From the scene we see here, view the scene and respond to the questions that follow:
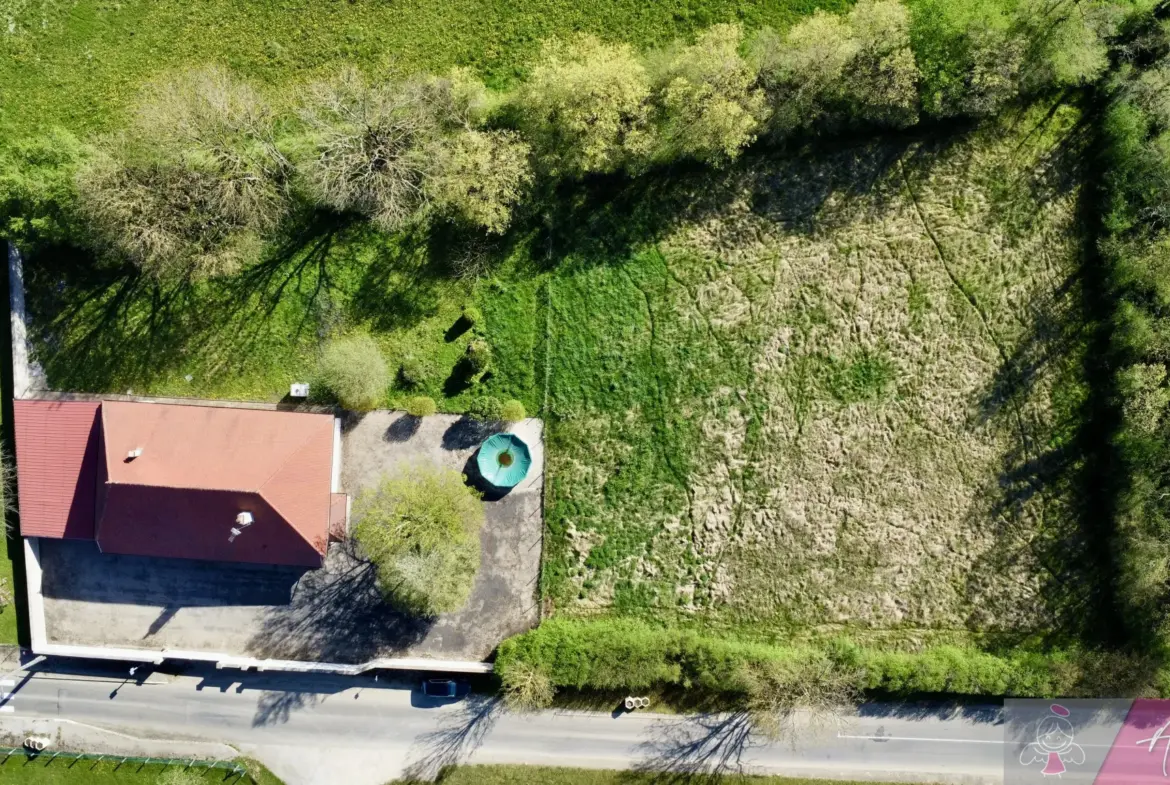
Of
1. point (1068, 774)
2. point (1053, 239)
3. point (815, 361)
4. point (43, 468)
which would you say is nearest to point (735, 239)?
point (815, 361)

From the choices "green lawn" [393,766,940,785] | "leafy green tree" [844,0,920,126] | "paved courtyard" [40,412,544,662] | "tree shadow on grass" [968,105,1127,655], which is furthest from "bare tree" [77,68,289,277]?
"tree shadow on grass" [968,105,1127,655]

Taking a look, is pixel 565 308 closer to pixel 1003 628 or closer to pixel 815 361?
pixel 815 361

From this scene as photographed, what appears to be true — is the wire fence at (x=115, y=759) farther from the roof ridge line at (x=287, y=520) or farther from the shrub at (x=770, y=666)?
the shrub at (x=770, y=666)

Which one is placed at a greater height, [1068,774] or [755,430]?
[755,430]

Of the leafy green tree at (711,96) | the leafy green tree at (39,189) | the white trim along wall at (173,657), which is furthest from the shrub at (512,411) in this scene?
the leafy green tree at (39,189)

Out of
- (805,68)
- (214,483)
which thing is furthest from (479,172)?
(214,483)

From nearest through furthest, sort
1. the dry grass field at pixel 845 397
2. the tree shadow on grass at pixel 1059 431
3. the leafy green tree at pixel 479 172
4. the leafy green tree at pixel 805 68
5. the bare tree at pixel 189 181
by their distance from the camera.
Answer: the bare tree at pixel 189 181 → the leafy green tree at pixel 805 68 → the leafy green tree at pixel 479 172 → the dry grass field at pixel 845 397 → the tree shadow on grass at pixel 1059 431
